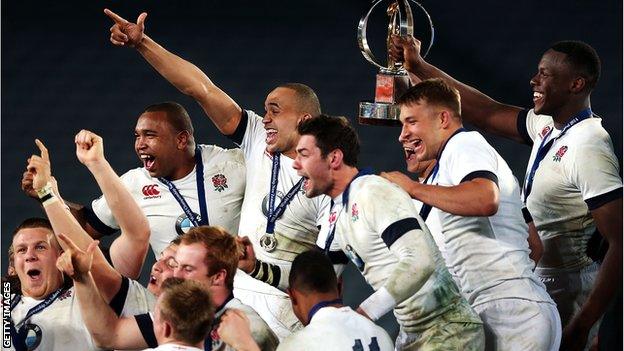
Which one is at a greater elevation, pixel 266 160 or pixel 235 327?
pixel 266 160

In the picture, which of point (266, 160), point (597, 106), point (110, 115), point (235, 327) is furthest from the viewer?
point (110, 115)

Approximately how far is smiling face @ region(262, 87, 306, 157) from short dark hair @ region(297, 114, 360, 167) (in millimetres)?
1031

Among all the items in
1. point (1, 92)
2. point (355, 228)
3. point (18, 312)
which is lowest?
point (18, 312)

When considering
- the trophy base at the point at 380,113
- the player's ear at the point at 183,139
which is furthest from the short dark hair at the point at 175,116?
the trophy base at the point at 380,113

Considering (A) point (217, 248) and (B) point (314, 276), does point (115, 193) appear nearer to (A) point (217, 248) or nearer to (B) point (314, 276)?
(A) point (217, 248)

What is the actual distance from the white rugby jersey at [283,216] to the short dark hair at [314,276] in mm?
1265

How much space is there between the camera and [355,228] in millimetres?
4867

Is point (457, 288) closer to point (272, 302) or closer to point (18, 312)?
point (272, 302)

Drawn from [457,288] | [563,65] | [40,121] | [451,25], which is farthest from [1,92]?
[457,288]

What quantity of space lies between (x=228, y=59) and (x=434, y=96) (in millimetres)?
3875

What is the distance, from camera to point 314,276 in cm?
462

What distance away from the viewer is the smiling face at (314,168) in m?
5.03

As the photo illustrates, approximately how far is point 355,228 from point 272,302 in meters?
1.21

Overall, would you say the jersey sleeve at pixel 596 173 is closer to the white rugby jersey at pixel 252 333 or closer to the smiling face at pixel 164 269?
the white rugby jersey at pixel 252 333
